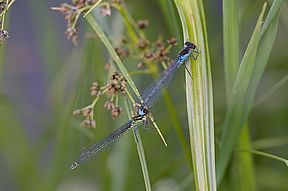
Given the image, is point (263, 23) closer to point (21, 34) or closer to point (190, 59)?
point (190, 59)

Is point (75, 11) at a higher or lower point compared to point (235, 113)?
higher

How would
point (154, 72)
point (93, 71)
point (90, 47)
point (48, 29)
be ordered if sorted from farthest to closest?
point (48, 29)
point (93, 71)
point (90, 47)
point (154, 72)

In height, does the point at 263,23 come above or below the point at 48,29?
below


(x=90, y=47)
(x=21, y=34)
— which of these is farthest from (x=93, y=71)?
(x=21, y=34)

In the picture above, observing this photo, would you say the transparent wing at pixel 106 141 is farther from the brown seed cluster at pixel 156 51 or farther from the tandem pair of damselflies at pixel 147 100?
the brown seed cluster at pixel 156 51

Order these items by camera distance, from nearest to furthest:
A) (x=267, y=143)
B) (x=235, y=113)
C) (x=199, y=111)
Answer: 1. (x=199, y=111)
2. (x=235, y=113)
3. (x=267, y=143)

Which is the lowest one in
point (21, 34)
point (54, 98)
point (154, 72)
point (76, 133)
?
point (154, 72)

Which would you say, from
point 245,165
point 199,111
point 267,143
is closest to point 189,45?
point 199,111

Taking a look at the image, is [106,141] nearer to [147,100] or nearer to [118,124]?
[147,100]
